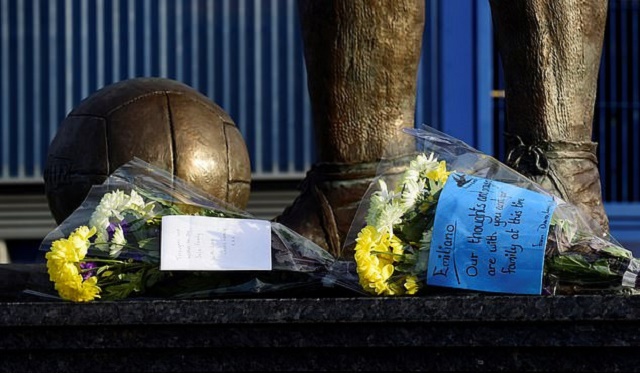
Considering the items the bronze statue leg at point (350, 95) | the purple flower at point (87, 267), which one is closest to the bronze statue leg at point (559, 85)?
the bronze statue leg at point (350, 95)

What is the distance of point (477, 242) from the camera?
7.54ft

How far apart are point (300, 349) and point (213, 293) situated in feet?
0.99

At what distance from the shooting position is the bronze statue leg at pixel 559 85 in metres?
3.00

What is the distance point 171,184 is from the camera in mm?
2715

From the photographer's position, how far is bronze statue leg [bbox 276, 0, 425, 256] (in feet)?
10.4

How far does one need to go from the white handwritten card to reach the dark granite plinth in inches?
6.9

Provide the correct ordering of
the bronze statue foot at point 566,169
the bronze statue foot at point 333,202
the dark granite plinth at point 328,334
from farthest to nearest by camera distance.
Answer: the bronze statue foot at point 333,202 < the bronze statue foot at point 566,169 < the dark granite plinth at point 328,334

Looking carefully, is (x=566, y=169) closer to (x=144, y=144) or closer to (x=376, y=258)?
(x=376, y=258)

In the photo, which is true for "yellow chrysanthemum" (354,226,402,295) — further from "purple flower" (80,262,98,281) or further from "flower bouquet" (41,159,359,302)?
"purple flower" (80,262,98,281)

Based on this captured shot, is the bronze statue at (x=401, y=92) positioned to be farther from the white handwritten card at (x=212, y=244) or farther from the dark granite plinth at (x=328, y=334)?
the dark granite plinth at (x=328, y=334)

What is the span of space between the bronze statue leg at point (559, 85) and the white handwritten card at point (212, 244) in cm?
72

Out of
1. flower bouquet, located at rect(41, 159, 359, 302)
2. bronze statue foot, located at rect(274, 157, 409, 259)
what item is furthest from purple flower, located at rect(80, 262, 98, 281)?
bronze statue foot, located at rect(274, 157, 409, 259)

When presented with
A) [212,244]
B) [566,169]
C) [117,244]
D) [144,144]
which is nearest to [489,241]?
[212,244]

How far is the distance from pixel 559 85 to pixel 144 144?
4.26ft
